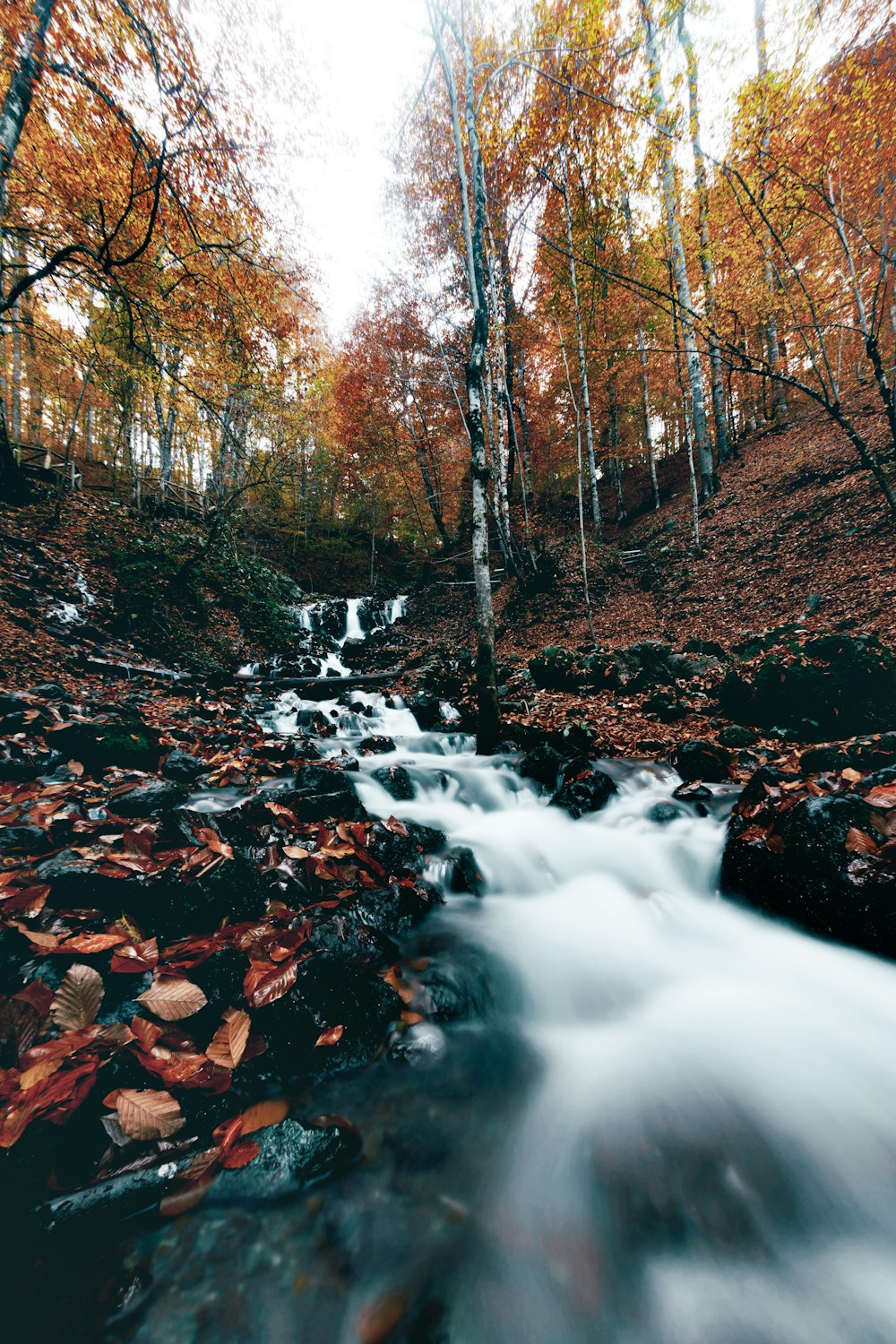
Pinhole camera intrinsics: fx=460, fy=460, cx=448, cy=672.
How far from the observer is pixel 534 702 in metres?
8.40

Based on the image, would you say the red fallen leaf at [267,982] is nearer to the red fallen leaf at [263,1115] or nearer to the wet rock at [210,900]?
the red fallen leaf at [263,1115]

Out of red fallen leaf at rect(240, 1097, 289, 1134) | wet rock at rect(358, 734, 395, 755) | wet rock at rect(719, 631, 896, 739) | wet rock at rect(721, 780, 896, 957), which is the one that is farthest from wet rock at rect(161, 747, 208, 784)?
wet rock at rect(719, 631, 896, 739)

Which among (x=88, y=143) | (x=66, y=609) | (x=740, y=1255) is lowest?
(x=740, y=1255)

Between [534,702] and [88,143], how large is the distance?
37.4ft

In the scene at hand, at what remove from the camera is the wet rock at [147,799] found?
3492 mm

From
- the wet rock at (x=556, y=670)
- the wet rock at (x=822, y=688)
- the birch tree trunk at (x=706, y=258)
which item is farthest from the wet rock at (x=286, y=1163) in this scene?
the birch tree trunk at (x=706, y=258)

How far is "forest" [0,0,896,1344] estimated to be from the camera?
167cm

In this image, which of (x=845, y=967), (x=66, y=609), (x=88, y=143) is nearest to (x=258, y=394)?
(x=88, y=143)

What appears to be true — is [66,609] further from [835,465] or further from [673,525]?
[835,465]

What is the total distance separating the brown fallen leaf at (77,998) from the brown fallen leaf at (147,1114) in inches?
14.0

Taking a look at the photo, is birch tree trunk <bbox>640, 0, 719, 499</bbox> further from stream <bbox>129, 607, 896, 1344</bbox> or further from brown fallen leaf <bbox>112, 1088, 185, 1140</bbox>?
brown fallen leaf <bbox>112, 1088, 185, 1140</bbox>

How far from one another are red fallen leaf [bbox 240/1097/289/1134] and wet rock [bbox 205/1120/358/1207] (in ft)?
0.14

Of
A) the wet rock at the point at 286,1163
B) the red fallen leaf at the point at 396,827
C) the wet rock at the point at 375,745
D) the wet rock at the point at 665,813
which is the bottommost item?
the wet rock at the point at 286,1163

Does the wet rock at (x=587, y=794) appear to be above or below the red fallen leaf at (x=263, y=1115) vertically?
above
